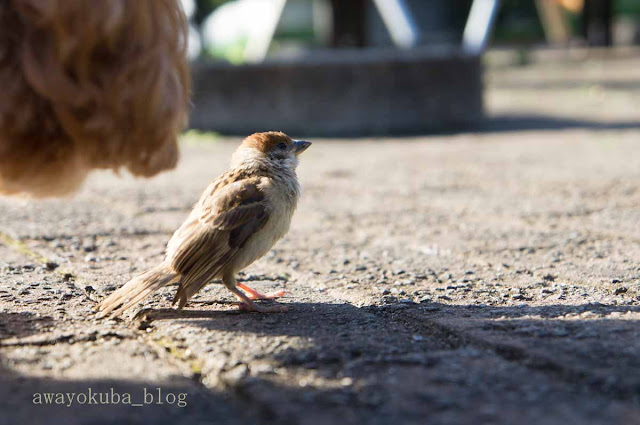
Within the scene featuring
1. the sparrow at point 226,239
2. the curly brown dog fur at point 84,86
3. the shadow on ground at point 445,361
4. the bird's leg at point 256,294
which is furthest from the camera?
the bird's leg at point 256,294

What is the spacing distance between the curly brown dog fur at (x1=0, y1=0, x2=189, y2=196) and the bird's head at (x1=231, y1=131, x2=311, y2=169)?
1014 mm

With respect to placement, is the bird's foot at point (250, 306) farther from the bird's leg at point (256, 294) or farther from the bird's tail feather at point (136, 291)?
the bird's tail feather at point (136, 291)

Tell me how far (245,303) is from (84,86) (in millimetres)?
1255

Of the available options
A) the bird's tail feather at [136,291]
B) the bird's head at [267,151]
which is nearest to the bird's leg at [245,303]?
the bird's tail feather at [136,291]

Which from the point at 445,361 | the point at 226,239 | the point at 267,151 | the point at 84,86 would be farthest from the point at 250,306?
the point at 84,86

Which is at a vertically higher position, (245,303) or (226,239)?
(226,239)

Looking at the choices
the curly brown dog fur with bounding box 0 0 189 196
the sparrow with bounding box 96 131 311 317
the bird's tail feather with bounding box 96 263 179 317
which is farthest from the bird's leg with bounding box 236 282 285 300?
the curly brown dog fur with bounding box 0 0 189 196

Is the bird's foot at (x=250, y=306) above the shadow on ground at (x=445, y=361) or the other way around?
above

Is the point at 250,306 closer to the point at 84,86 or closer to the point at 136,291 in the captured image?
the point at 136,291

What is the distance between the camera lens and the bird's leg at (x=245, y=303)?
3.62 metres

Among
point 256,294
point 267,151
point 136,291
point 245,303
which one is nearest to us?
point 136,291

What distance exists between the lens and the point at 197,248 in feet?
12.0

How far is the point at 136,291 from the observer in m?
3.55

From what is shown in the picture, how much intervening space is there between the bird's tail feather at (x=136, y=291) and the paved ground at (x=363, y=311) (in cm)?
8
